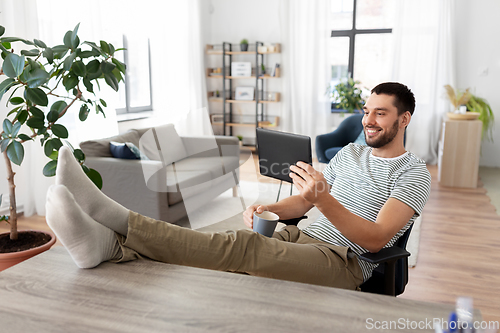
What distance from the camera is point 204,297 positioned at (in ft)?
3.56

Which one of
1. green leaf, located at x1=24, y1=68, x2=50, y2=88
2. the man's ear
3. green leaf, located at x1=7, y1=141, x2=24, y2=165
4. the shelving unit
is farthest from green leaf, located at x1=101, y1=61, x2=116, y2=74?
the shelving unit

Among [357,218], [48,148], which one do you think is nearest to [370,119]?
[357,218]

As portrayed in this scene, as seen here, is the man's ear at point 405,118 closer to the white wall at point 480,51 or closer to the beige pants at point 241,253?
the beige pants at point 241,253

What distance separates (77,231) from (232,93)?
17.7 ft

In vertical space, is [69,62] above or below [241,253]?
above

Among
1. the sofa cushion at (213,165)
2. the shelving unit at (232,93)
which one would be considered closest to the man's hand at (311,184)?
the sofa cushion at (213,165)

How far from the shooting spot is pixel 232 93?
6383mm

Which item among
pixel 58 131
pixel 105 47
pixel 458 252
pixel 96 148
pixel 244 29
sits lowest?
pixel 458 252

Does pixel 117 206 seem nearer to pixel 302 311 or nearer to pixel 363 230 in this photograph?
pixel 302 311

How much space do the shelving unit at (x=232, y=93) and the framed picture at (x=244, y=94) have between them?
0.16 feet

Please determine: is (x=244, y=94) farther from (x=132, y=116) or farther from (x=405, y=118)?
(x=405, y=118)

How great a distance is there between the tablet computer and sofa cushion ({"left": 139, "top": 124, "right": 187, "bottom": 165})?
81 centimetres

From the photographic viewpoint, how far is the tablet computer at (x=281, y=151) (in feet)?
7.47

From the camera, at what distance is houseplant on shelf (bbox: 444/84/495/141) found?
176 inches
